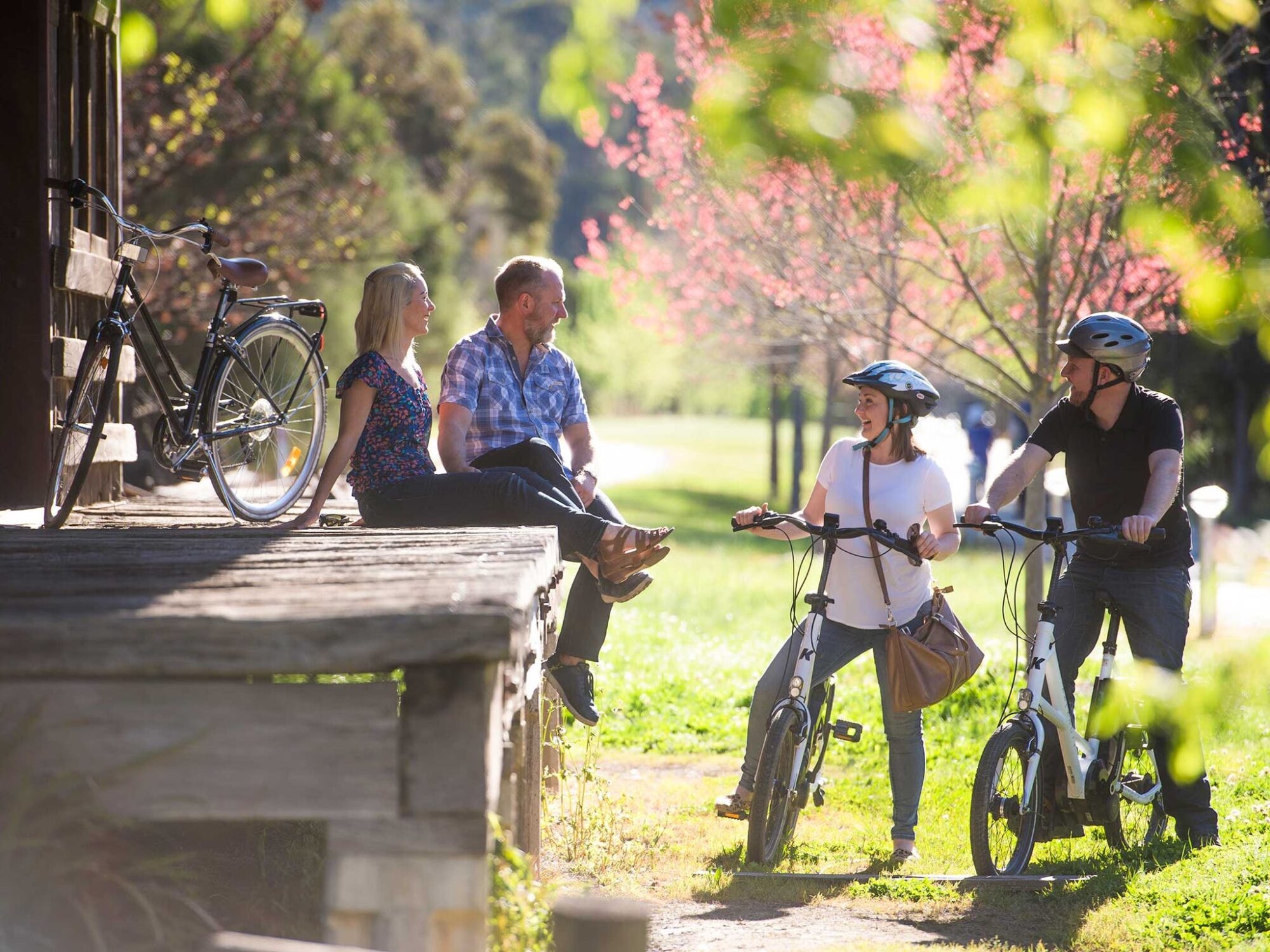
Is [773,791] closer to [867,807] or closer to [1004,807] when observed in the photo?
[1004,807]

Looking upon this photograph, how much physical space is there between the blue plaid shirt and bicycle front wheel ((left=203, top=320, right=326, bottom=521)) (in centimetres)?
76

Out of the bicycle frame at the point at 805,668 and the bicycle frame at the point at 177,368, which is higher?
the bicycle frame at the point at 177,368

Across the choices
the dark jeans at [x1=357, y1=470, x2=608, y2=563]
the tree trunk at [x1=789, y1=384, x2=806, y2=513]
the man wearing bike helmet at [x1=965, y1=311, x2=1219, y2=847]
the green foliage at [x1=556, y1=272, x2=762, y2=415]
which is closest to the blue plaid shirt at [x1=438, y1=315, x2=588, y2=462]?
the dark jeans at [x1=357, y1=470, x2=608, y2=563]

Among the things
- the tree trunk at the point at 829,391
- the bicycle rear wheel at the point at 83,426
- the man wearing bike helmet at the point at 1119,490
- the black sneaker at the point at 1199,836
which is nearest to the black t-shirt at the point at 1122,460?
the man wearing bike helmet at the point at 1119,490

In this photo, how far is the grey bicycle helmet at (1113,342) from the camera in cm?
557

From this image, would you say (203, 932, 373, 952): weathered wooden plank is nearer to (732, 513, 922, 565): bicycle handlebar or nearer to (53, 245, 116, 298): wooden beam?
(732, 513, 922, 565): bicycle handlebar

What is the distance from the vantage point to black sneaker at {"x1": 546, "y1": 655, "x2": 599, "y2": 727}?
19.8 feet

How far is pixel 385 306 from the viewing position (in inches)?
226

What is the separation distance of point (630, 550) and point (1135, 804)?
254 centimetres

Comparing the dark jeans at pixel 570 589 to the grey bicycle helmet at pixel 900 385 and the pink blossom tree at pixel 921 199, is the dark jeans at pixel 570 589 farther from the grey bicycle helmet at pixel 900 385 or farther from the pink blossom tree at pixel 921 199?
the pink blossom tree at pixel 921 199

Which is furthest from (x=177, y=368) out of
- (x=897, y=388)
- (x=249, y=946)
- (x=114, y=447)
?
(x=249, y=946)

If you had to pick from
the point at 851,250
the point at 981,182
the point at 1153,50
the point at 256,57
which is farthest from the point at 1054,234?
the point at 256,57

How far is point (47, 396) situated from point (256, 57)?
12.9 m

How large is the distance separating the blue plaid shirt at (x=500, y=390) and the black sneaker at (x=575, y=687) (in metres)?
0.87
